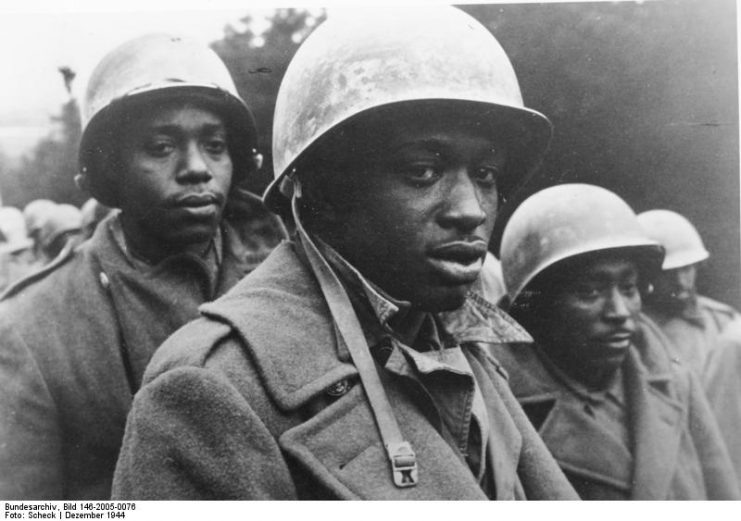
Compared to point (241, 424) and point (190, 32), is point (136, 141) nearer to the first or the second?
point (190, 32)

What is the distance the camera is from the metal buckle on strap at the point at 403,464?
71.8 inches

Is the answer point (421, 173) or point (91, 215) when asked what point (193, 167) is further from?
point (91, 215)

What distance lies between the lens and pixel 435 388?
6.63 ft

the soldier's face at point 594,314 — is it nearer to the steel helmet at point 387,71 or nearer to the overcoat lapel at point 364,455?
the steel helmet at point 387,71

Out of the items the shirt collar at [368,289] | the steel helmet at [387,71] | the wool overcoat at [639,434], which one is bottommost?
the wool overcoat at [639,434]

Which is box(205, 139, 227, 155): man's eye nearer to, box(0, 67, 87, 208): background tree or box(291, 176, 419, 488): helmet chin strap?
box(0, 67, 87, 208): background tree

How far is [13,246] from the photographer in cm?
444

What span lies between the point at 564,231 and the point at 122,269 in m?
1.50

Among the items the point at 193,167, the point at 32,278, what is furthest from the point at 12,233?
the point at 193,167

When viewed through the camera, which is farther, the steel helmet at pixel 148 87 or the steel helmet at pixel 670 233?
the steel helmet at pixel 670 233


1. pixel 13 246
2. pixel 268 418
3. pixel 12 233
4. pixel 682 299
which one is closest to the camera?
pixel 268 418

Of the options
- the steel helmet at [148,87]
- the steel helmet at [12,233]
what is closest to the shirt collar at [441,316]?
the steel helmet at [148,87]

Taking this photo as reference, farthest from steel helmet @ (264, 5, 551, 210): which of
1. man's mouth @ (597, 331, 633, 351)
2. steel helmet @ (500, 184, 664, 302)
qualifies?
man's mouth @ (597, 331, 633, 351)

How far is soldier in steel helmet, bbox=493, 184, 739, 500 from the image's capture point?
2.90 meters
